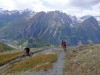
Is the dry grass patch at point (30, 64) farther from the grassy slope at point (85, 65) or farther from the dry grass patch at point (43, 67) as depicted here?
the grassy slope at point (85, 65)

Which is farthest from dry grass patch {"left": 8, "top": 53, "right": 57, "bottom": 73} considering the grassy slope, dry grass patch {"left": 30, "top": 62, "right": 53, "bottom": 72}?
the grassy slope

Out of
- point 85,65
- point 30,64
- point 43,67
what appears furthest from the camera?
point 30,64

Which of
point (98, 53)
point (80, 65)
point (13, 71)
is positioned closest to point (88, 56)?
point (98, 53)

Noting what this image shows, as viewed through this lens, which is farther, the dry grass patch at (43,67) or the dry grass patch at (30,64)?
the dry grass patch at (30,64)

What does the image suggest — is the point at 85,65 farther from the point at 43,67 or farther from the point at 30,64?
the point at 30,64

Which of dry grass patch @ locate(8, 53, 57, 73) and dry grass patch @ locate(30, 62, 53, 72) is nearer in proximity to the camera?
dry grass patch @ locate(30, 62, 53, 72)

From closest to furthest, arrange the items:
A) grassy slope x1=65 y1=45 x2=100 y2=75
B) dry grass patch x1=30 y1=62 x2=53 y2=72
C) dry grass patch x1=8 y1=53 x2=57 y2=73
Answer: grassy slope x1=65 y1=45 x2=100 y2=75
dry grass patch x1=30 y1=62 x2=53 y2=72
dry grass patch x1=8 y1=53 x2=57 y2=73

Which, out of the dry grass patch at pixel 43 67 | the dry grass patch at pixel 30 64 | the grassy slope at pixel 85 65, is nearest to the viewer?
the grassy slope at pixel 85 65

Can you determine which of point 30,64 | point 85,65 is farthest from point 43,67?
point 85,65

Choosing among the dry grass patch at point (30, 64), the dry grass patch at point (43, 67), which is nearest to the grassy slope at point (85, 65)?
the dry grass patch at point (43, 67)

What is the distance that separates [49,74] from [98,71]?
462 inches

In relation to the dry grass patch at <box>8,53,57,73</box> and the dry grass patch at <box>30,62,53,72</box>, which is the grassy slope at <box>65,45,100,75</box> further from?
the dry grass patch at <box>8,53,57,73</box>

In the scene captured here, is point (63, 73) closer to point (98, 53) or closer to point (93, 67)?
point (93, 67)

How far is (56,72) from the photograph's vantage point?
6206 cm
